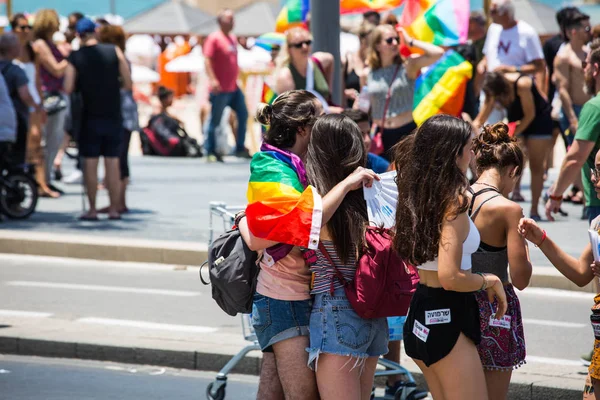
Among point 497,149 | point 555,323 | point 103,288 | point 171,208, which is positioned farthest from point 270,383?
point 171,208

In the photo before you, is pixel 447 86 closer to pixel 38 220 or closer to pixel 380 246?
pixel 38 220

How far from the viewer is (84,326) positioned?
8203mm

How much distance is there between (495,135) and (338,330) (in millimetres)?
1068

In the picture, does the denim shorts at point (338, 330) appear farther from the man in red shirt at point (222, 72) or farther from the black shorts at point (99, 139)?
the man in red shirt at point (222, 72)

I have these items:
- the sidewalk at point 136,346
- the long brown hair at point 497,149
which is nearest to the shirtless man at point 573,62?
the sidewalk at point 136,346

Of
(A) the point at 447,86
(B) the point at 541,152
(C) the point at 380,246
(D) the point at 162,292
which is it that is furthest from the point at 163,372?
(B) the point at 541,152

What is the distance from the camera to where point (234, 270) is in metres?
4.72

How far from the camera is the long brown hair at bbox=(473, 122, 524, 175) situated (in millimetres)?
4828

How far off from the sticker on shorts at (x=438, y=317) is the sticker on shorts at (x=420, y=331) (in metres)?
0.03

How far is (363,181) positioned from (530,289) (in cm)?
543

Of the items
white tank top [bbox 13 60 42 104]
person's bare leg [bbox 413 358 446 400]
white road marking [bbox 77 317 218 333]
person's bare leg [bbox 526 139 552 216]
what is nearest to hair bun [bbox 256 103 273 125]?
person's bare leg [bbox 413 358 446 400]

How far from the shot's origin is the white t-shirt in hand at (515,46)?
1283cm

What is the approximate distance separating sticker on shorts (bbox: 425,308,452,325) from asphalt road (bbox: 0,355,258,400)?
246 cm

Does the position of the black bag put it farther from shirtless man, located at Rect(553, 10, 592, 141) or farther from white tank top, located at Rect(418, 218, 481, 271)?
shirtless man, located at Rect(553, 10, 592, 141)
